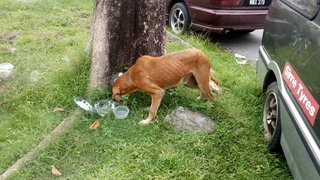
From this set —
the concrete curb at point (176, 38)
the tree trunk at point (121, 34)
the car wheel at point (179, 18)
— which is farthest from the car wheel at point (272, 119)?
the car wheel at point (179, 18)

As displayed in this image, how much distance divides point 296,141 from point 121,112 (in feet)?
6.47

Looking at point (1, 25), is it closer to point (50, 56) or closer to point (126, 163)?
point (50, 56)

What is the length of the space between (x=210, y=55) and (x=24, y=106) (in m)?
3.37

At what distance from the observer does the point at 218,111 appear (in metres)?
4.29

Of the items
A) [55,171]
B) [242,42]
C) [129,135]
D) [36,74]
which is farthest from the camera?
[242,42]

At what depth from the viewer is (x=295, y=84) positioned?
121 inches

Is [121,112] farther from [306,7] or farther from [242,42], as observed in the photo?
[242,42]

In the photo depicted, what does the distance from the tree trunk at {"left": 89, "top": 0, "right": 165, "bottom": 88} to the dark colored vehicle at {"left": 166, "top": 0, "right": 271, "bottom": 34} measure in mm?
2302

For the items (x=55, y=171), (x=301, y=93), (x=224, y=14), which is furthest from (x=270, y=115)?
(x=224, y=14)

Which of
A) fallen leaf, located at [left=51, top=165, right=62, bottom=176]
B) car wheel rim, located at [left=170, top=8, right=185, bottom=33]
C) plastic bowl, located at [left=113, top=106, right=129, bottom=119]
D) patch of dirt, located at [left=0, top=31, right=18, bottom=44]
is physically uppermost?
car wheel rim, located at [left=170, top=8, right=185, bottom=33]

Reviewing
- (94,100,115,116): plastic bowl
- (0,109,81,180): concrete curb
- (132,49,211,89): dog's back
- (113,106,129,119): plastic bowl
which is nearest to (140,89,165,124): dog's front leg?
(132,49,211,89): dog's back

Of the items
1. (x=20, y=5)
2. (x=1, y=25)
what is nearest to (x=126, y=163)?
(x=1, y=25)

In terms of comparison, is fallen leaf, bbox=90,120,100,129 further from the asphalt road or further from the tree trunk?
the asphalt road

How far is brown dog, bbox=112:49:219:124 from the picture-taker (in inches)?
157
